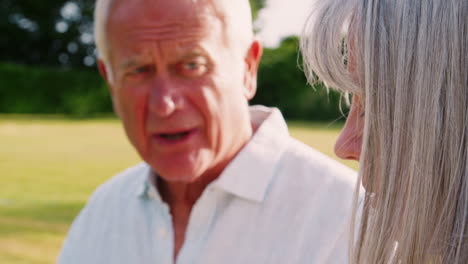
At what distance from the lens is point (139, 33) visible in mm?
1875

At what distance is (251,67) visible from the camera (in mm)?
2074

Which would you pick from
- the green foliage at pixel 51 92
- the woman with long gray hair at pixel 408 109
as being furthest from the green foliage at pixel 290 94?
the woman with long gray hair at pixel 408 109

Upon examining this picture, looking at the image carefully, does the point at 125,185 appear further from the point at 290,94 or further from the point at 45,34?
the point at 45,34

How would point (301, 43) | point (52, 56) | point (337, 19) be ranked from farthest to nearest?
point (52, 56) → point (301, 43) → point (337, 19)

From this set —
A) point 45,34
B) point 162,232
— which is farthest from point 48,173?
point 45,34

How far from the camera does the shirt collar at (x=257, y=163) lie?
1.94 m

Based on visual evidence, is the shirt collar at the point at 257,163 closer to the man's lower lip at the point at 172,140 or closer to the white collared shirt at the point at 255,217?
the white collared shirt at the point at 255,217

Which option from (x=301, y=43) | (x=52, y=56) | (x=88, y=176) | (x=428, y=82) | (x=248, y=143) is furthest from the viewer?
(x=52, y=56)

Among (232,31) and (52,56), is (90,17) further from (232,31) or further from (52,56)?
(232,31)

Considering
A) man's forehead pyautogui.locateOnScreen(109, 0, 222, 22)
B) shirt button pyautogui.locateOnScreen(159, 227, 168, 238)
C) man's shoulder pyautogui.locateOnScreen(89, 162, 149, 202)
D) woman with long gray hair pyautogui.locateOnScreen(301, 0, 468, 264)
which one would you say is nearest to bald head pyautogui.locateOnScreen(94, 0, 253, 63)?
man's forehead pyautogui.locateOnScreen(109, 0, 222, 22)

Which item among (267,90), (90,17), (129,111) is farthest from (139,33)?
(90,17)

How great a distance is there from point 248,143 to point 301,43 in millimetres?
769

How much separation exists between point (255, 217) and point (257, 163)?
0.16 meters

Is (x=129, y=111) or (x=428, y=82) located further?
(x=129, y=111)
